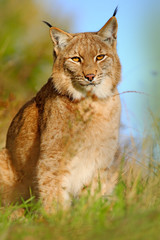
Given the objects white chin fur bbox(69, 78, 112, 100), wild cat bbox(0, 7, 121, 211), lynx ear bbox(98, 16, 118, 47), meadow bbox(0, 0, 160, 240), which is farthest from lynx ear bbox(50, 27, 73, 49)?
meadow bbox(0, 0, 160, 240)

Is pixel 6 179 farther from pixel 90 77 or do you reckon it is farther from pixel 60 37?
pixel 60 37

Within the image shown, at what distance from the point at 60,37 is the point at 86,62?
1.71ft

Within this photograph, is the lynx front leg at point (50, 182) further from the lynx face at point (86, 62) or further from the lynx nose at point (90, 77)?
the lynx nose at point (90, 77)

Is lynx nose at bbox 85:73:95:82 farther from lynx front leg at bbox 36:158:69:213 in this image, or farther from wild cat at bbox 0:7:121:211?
lynx front leg at bbox 36:158:69:213

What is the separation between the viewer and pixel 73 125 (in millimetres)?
4539

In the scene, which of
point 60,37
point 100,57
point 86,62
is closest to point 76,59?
point 86,62

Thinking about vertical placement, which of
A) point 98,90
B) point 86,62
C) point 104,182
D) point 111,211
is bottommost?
point 104,182

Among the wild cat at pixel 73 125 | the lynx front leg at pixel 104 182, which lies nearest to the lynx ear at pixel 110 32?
the wild cat at pixel 73 125

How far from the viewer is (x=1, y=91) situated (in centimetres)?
852

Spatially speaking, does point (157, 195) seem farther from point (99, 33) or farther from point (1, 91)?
point (1, 91)

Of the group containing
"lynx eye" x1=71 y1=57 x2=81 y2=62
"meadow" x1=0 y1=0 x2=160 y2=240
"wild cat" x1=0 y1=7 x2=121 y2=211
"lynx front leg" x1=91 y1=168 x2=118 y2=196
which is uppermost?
"lynx eye" x1=71 y1=57 x2=81 y2=62

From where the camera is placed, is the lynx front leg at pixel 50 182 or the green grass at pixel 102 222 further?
the lynx front leg at pixel 50 182

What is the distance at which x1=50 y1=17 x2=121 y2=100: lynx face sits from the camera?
4.53 meters

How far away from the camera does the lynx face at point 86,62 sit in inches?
178
